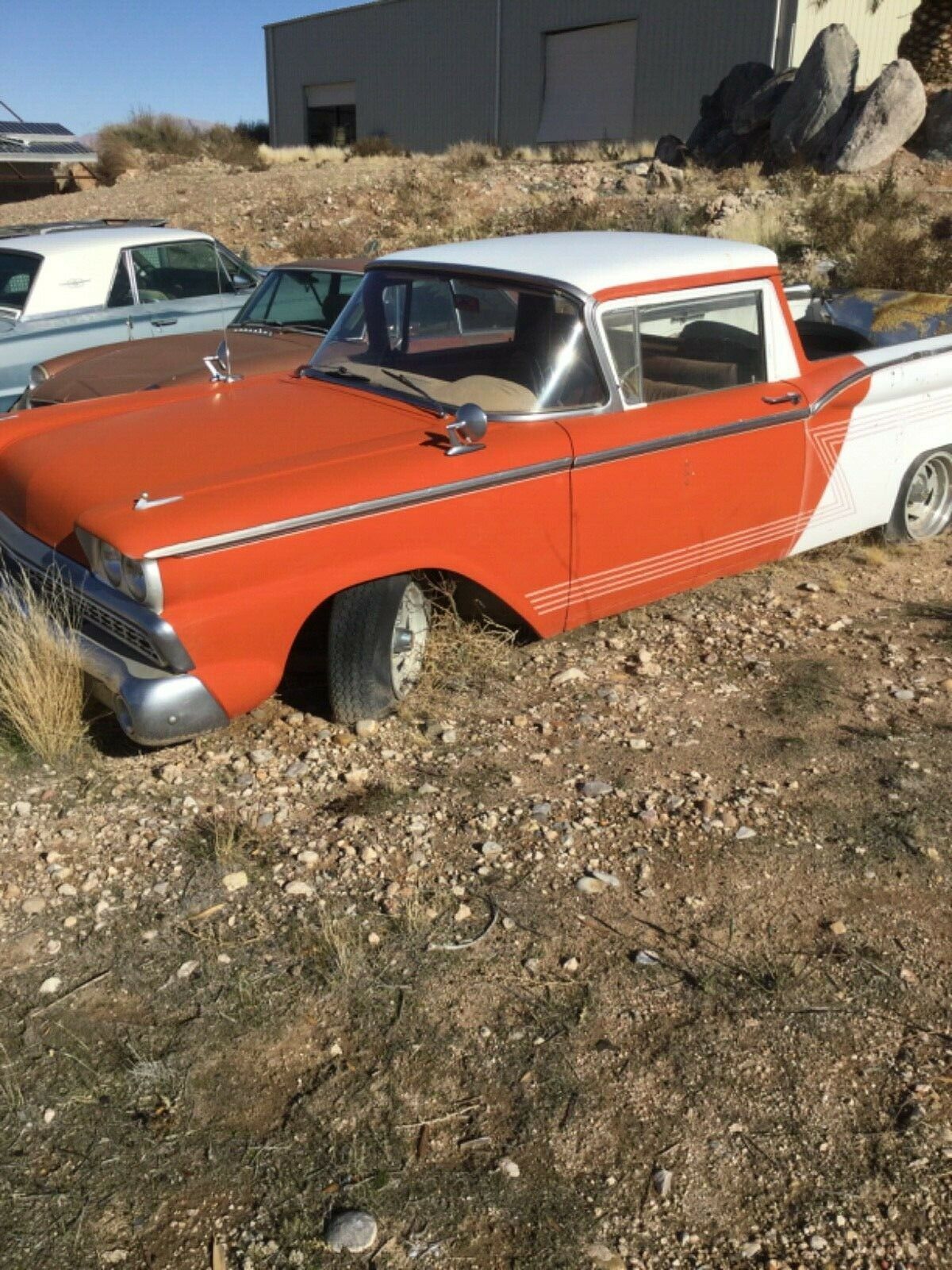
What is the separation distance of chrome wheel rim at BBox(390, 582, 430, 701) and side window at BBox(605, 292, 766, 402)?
1.34 meters

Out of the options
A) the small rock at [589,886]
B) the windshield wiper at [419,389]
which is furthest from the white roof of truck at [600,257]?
the small rock at [589,886]

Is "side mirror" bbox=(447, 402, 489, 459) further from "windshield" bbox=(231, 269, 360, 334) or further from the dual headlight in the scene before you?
"windshield" bbox=(231, 269, 360, 334)

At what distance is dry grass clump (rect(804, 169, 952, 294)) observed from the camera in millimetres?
10484

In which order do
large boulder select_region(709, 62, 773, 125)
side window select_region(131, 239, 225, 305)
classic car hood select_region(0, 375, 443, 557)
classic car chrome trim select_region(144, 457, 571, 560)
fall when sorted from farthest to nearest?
large boulder select_region(709, 62, 773, 125) → side window select_region(131, 239, 225, 305) → classic car hood select_region(0, 375, 443, 557) → classic car chrome trim select_region(144, 457, 571, 560)

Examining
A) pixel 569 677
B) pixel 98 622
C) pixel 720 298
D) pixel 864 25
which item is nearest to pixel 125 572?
pixel 98 622

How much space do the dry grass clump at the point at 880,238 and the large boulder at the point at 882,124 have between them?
8.53 ft

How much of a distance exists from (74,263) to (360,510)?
17.6 ft

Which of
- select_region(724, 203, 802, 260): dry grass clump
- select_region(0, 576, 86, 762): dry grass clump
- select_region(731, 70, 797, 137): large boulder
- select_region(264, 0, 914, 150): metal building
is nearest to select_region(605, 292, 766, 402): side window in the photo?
select_region(0, 576, 86, 762): dry grass clump

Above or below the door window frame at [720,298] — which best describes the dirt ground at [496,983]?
below

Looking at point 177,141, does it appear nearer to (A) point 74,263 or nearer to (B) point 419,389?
(A) point 74,263

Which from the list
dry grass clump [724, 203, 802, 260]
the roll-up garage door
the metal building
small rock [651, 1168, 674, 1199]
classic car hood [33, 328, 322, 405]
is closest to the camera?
small rock [651, 1168, 674, 1199]

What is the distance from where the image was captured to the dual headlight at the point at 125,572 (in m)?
3.24

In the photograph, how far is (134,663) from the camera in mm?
3465

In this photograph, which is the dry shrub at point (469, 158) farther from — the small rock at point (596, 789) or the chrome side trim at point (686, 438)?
the small rock at point (596, 789)
